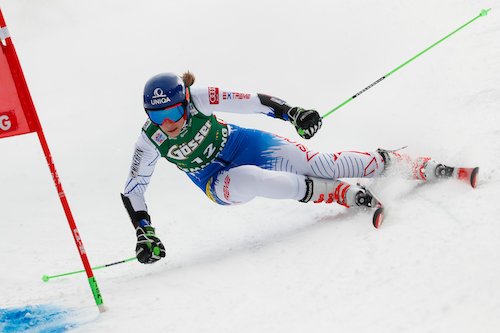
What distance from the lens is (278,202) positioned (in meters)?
4.24

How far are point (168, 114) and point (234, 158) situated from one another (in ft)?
1.97

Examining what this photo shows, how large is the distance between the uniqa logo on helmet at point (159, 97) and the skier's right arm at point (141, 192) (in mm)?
351

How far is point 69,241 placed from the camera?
4.29 meters

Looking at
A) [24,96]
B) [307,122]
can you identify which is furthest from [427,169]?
[24,96]

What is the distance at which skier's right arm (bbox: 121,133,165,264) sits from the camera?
291 cm

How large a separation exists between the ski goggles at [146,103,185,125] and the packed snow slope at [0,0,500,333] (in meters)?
0.92

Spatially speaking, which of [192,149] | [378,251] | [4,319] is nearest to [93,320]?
[4,319]

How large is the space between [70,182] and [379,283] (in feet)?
16.5

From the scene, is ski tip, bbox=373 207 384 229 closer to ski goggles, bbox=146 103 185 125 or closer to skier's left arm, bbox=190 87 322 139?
skier's left arm, bbox=190 87 322 139

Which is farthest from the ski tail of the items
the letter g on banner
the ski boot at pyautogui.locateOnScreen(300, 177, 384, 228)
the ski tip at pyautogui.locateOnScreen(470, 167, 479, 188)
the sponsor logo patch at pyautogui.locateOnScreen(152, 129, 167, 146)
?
the letter g on banner

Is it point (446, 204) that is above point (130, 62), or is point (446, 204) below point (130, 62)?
below

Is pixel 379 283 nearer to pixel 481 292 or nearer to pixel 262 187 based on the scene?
pixel 481 292

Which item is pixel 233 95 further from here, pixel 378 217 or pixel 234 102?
pixel 378 217

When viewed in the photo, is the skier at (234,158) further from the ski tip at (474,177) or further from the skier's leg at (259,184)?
the ski tip at (474,177)
